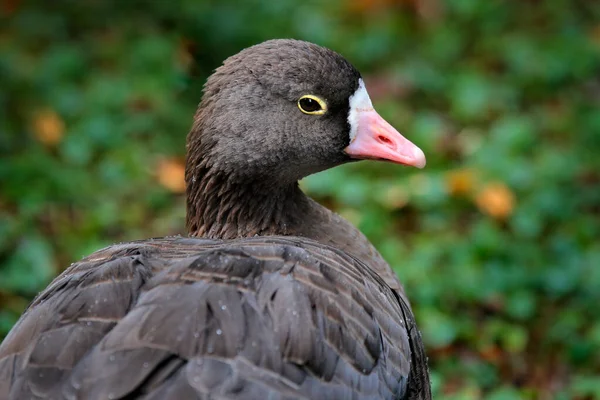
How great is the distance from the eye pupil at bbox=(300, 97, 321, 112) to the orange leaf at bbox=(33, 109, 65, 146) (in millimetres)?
3197

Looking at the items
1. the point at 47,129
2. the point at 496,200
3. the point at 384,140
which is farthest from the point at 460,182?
the point at 47,129

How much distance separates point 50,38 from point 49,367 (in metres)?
5.39

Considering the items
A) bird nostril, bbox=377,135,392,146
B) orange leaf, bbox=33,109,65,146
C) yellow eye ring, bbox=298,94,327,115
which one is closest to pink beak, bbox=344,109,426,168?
bird nostril, bbox=377,135,392,146

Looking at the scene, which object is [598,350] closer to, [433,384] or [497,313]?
[497,313]

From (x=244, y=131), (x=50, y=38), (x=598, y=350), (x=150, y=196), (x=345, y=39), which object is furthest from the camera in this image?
(x=345, y=39)

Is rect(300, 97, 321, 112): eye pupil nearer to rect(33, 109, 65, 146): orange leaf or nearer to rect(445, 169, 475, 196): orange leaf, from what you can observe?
rect(445, 169, 475, 196): orange leaf

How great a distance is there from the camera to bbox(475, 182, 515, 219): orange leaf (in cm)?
642

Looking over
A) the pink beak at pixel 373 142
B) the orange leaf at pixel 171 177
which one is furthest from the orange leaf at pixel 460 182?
the pink beak at pixel 373 142

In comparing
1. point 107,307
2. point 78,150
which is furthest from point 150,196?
point 107,307

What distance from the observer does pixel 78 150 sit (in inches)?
270

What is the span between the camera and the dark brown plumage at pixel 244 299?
9.86 feet

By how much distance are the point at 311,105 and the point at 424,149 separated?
2.89 meters

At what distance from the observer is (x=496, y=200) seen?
21.1 feet

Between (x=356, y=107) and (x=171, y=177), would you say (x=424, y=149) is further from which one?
(x=356, y=107)
